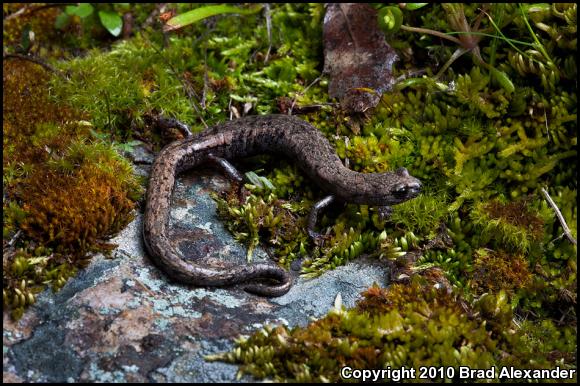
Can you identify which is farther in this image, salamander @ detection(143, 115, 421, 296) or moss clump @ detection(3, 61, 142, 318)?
salamander @ detection(143, 115, 421, 296)

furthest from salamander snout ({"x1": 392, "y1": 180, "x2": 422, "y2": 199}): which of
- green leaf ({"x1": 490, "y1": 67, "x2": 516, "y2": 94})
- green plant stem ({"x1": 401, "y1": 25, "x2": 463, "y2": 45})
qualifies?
green plant stem ({"x1": 401, "y1": 25, "x2": 463, "y2": 45})

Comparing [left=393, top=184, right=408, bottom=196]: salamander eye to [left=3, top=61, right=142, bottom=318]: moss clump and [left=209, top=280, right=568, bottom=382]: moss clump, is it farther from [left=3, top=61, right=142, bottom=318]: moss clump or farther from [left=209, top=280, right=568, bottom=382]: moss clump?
[left=3, top=61, right=142, bottom=318]: moss clump

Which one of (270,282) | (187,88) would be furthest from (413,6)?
(270,282)

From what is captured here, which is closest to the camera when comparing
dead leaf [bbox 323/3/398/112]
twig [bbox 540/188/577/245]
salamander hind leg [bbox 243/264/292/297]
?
salamander hind leg [bbox 243/264/292/297]

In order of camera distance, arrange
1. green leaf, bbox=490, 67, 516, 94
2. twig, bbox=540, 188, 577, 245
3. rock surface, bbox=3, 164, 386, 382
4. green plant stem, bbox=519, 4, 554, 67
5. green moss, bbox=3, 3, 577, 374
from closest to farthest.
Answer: rock surface, bbox=3, 164, 386, 382 → green moss, bbox=3, 3, 577, 374 → twig, bbox=540, 188, 577, 245 → green plant stem, bbox=519, 4, 554, 67 → green leaf, bbox=490, 67, 516, 94

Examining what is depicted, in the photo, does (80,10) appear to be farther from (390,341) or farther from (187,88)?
(390,341)

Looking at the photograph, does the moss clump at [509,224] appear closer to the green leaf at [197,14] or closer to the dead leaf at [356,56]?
the dead leaf at [356,56]

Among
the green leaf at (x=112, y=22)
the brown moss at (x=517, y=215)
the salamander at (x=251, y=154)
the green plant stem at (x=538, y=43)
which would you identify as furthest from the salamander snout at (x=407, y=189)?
the green leaf at (x=112, y=22)
